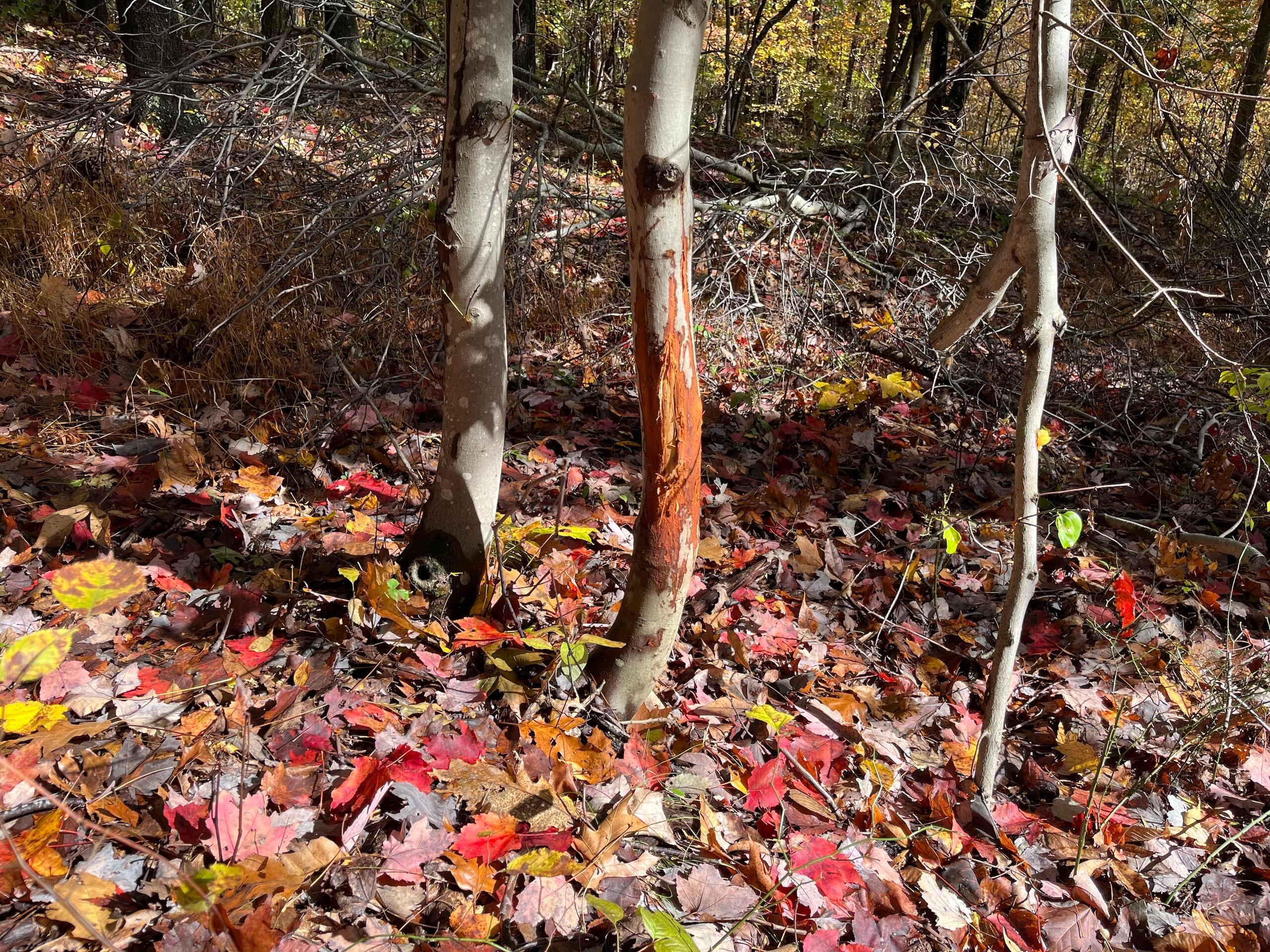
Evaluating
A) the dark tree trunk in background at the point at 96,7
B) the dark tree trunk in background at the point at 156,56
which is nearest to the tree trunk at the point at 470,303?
the dark tree trunk in background at the point at 156,56

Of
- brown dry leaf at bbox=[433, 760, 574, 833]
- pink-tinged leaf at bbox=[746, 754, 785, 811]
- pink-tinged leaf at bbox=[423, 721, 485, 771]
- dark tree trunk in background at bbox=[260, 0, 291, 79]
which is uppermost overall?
dark tree trunk in background at bbox=[260, 0, 291, 79]

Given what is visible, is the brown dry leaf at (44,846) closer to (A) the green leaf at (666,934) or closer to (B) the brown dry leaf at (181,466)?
(A) the green leaf at (666,934)

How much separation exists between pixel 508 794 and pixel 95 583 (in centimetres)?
106

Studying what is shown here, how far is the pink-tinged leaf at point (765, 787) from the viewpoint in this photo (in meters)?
2.18

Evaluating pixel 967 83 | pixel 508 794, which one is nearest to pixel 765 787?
pixel 508 794

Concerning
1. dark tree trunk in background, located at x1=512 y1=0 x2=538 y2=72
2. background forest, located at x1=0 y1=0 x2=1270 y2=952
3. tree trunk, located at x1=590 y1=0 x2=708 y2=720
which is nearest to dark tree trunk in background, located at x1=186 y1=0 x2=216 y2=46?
background forest, located at x1=0 y1=0 x2=1270 y2=952

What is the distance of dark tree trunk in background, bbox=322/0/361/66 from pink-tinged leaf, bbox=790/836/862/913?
367cm

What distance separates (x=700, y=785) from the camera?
2.20 metres

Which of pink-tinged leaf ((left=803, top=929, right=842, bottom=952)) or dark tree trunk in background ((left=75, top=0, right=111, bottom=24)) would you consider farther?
dark tree trunk in background ((left=75, top=0, right=111, bottom=24))

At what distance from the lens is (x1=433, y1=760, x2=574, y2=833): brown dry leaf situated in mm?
1937

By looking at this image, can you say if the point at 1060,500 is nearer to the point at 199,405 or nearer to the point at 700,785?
the point at 700,785

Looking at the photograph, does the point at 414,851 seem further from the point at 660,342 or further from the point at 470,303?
Result: the point at 470,303

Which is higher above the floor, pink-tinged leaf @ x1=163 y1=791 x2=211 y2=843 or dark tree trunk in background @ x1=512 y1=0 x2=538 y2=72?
dark tree trunk in background @ x1=512 y1=0 x2=538 y2=72

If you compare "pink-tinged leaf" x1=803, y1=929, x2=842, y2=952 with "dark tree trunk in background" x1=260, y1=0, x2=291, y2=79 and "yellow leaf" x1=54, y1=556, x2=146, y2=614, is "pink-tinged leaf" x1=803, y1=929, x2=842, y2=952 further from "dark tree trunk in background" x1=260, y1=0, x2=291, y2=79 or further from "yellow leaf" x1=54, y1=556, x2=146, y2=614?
"dark tree trunk in background" x1=260, y1=0, x2=291, y2=79
